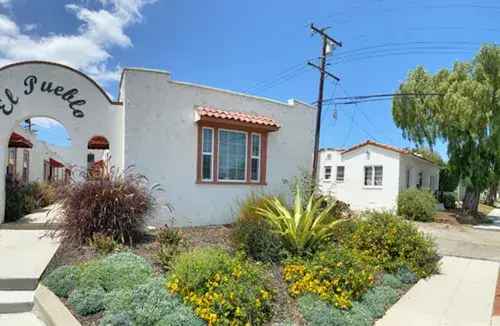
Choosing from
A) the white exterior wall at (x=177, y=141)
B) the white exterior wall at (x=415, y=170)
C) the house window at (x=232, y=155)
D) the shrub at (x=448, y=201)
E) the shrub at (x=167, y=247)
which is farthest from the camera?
the shrub at (x=448, y=201)

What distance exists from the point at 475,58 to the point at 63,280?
2183 cm

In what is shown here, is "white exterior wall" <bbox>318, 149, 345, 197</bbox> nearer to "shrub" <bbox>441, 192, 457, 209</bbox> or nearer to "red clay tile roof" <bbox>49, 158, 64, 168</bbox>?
"shrub" <bbox>441, 192, 457, 209</bbox>

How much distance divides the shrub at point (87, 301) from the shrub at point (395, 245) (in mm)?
5220

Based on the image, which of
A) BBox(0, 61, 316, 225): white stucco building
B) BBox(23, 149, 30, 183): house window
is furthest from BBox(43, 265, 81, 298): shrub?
BBox(23, 149, 30, 183): house window

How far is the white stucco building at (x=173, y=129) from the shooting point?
9219 millimetres

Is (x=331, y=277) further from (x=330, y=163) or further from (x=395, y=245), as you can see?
(x=330, y=163)

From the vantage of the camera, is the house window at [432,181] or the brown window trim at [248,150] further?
the house window at [432,181]

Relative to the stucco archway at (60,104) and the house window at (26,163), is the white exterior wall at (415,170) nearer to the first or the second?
the stucco archway at (60,104)

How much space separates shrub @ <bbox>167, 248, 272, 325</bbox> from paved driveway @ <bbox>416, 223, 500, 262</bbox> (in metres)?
6.44

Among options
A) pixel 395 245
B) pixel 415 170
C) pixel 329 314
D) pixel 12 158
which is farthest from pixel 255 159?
pixel 415 170

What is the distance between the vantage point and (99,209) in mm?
7422

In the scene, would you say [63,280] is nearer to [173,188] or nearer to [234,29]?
[173,188]

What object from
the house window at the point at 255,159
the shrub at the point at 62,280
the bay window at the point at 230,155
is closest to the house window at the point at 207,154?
the bay window at the point at 230,155

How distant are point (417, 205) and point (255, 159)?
11470mm
